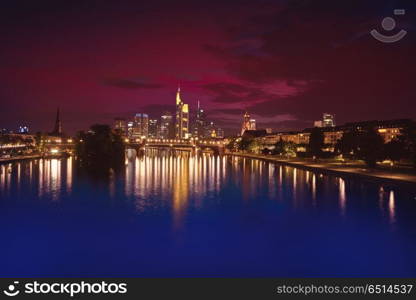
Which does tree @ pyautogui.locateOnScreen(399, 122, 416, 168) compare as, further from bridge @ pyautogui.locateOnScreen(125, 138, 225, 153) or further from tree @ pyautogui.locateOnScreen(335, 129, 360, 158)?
bridge @ pyautogui.locateOnScreen(125, 138, 225, 153)

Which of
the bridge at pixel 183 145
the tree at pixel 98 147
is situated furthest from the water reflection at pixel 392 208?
the bridge at pixel 183 145

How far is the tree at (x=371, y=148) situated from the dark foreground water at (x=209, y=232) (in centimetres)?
1447

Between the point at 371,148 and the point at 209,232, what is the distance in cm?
→ 3282

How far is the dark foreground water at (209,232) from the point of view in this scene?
1243 centimetres

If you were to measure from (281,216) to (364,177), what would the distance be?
1718 cm

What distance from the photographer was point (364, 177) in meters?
34.8

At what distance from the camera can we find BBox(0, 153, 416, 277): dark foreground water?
12432 millimetres

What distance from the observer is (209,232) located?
1692 cm

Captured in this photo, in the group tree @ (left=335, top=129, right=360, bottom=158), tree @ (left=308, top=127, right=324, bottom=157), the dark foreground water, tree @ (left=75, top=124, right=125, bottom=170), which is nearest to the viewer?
the dark foreground water

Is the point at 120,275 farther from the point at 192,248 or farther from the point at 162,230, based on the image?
the point at 162,230

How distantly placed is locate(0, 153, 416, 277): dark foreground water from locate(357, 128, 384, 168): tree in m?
14.5

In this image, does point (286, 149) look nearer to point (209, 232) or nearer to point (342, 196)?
point (342, 196)

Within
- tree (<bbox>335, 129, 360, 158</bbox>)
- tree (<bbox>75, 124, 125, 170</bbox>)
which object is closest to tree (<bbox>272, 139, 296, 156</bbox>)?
tree (<bbox>335, 129, 360, 158</bbox>)

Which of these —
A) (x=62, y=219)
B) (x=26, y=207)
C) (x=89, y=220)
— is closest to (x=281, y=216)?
(x=89, y=220)
